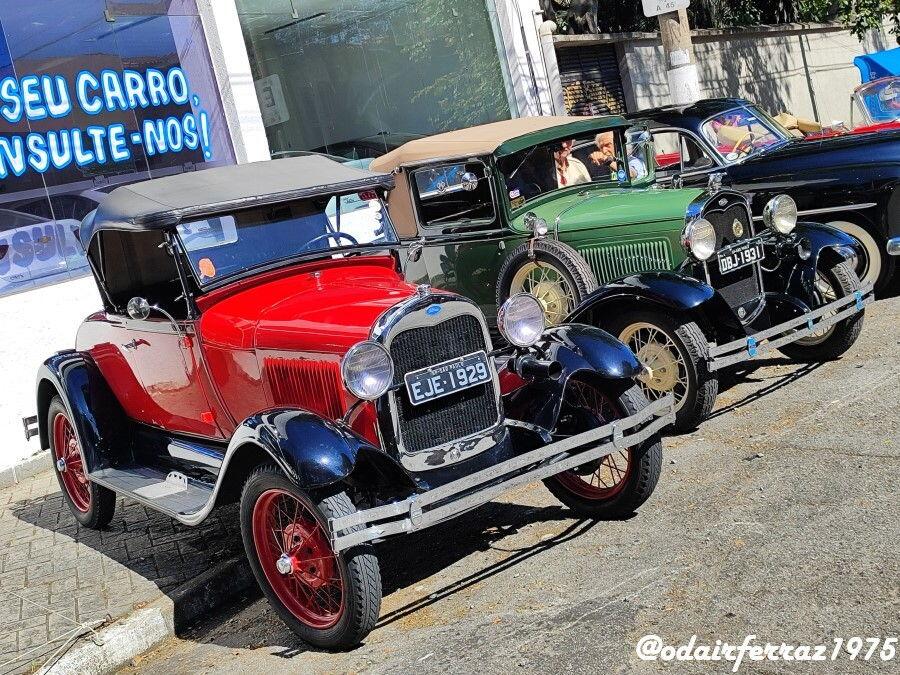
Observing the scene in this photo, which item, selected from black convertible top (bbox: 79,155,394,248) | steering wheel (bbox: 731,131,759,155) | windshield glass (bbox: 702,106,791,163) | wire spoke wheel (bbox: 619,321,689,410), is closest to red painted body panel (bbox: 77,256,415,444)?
black convertible top (bbox: 79,155,394,248)

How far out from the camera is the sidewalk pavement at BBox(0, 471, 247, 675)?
4.61 m

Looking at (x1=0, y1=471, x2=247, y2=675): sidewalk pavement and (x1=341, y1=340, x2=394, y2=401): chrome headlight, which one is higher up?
(x1=341, y1=340, x2=394, y2=401): chrome headlight

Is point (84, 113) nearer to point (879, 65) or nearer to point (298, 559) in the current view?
Result: point (298, 559)

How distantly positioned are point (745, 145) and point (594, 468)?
5044 mm

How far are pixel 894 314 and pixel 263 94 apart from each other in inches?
270

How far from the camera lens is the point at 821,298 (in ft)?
21.9

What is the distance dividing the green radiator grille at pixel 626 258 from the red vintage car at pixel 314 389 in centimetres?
195

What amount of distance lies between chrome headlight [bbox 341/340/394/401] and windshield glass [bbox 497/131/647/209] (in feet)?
11.9

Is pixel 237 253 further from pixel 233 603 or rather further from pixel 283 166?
pixel 233 603

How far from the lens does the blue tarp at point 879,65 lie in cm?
1520

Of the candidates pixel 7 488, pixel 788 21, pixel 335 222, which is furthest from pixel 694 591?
pixel 788 21

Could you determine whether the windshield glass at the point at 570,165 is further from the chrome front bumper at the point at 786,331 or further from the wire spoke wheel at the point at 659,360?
the chrome front bumper at the point at 786,331

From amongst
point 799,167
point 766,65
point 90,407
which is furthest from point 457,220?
point 766,65

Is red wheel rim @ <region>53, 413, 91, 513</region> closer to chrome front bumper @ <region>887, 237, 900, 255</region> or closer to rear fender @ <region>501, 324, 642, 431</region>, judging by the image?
rear fender @ <region>501, 324, 642, 431</region>
